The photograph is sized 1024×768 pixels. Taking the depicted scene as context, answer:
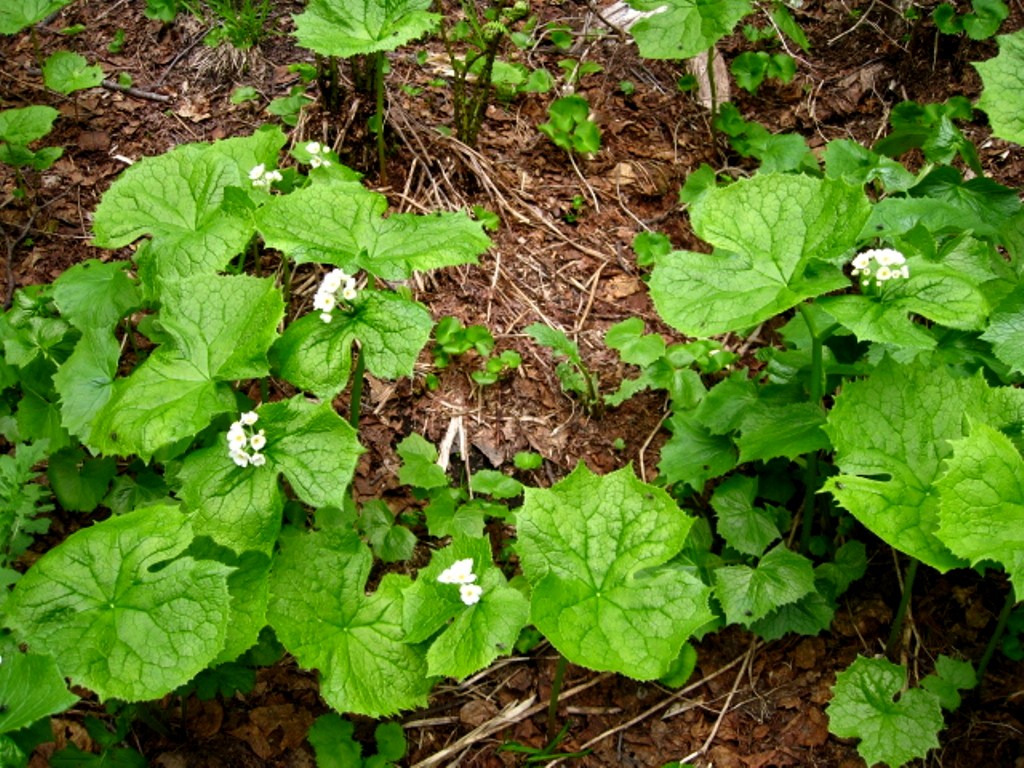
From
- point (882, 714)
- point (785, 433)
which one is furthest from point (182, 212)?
point (882, 714)

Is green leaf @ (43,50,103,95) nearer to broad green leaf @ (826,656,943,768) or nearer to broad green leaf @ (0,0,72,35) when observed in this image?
broad green leaf @ (0,0,72,35)

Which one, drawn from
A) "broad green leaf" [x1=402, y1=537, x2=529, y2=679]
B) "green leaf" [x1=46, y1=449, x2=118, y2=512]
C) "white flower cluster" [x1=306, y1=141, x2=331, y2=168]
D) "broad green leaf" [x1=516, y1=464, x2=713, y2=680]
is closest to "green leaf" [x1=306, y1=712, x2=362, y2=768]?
"broad green leaf" [x1=402, y1=537, x2=529, y2=679]

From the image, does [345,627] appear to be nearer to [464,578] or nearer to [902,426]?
[464,578]

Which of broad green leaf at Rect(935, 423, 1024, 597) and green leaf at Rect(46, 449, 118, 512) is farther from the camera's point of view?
green leaf at Rect(46, 449, 118, 512)

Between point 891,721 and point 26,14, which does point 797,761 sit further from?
point 26,14

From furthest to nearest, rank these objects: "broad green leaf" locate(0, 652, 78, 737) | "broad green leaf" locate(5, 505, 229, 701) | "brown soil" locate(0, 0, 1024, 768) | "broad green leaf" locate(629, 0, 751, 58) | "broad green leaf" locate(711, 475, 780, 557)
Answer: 1. "broad green leaf" locate(629, 0, 751, 58)
2. "broad green leaf" locate(711, 475, 780, 557)
3. "brown soil" locate(0, 0, 1024, 768)
4. "broad green leaf" locate(5, 505, 229, 701)
5. "broad green leaf" locate(0, 652, 78, 737)
